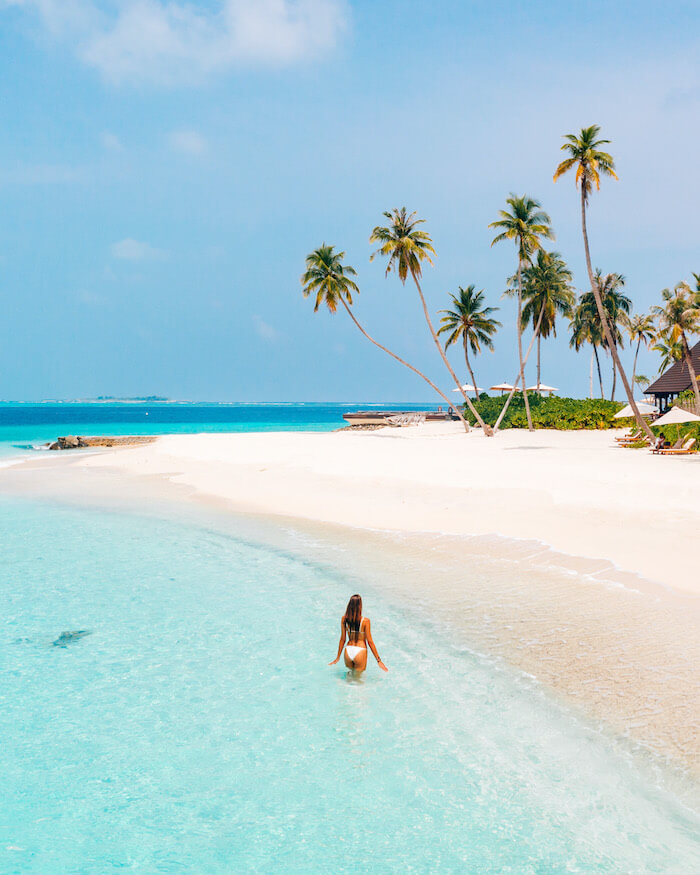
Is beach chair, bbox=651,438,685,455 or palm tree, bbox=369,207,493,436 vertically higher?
palm tree, bbox=369,207,493,436

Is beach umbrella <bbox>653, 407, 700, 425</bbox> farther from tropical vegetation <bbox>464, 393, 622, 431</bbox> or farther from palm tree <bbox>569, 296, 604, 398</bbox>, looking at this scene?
palm tree <bbox>569, 296, 604, 398</bbox>

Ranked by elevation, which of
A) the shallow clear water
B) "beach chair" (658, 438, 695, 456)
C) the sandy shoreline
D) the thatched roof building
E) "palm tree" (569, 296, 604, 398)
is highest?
"palm tree" (569, 296, 604, 398)

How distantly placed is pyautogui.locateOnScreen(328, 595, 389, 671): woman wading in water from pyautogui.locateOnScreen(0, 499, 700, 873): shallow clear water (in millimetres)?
237

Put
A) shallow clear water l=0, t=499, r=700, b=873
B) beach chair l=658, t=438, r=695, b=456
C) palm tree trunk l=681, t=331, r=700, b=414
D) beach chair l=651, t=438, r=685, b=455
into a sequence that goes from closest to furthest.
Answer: shallow clear water l=0, t=499, r=700, b=873 → beach chair l=658, t=438, r=695, b=456 → beach chair l=651, t=438, r=685, b=455 → palm tree trunk l=681, t=331, r=700, b=414

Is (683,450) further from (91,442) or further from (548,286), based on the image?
(91,442)

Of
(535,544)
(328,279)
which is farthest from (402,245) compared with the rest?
(535,544)

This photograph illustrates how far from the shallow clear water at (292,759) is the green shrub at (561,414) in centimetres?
3778

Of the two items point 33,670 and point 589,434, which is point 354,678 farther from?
point 589,434

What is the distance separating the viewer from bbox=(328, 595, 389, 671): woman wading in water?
6.84 metres

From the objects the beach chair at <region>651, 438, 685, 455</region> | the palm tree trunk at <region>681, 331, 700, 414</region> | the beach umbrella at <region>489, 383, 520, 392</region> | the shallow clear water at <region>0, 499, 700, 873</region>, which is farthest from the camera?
the beach umbrella at <region>489, 383, 520, 392</region>

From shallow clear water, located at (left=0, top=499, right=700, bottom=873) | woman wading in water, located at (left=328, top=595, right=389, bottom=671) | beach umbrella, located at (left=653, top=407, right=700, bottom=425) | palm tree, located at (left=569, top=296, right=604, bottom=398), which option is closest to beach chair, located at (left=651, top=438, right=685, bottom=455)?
beach umbrella, located at (left=653, top=407, right=700, bottom=425)

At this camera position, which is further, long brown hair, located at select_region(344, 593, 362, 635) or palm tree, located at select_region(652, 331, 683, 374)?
palm tree, located at select_region(652, 331, 683, 374)

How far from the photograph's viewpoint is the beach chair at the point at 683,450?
81.3ft

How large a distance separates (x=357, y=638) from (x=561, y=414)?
40.2 meters
